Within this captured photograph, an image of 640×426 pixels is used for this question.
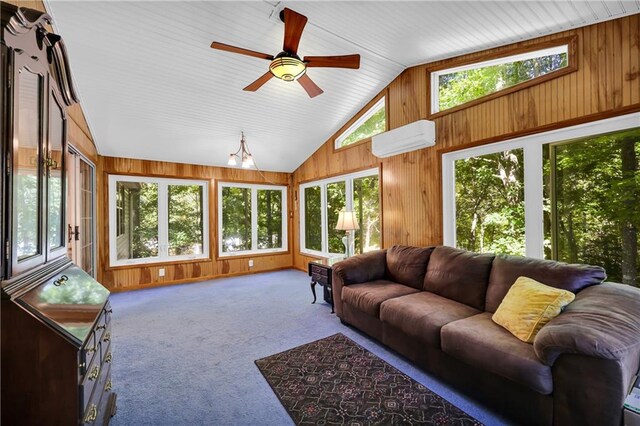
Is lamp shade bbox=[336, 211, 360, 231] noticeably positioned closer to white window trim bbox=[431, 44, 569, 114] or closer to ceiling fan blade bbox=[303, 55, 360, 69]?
white window trim bbox=[431, 44, 569, 114]

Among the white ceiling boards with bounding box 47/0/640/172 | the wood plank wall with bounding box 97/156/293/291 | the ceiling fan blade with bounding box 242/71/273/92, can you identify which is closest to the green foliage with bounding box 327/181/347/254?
the white ceiling boards with bounding box 47/0/640/172

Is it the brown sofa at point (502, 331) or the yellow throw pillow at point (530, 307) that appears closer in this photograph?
the brown sofa at point (502, 331)

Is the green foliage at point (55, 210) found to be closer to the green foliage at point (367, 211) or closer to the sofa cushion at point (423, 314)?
the sofa cushion at point (423, 314)

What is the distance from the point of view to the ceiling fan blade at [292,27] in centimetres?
205

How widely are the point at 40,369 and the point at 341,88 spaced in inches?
159

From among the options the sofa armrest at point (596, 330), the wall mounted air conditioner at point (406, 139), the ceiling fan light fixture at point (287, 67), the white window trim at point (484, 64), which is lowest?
the sofa armrest at point (596, 330)

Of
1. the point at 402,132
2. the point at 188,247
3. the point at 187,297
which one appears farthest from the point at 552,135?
the point at 188,247

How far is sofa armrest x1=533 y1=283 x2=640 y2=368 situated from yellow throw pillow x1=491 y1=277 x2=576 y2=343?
0.07m

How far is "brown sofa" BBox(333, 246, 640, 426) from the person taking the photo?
1444mm

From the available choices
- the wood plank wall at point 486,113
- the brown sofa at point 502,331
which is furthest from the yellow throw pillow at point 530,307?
the wood plank wall at point 486,113

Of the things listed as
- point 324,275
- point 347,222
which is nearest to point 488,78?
point 347,222

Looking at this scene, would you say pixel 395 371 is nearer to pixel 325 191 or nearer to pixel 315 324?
pixel 315 324

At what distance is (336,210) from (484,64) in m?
3.27

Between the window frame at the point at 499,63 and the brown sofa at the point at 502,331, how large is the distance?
5.42 ft
